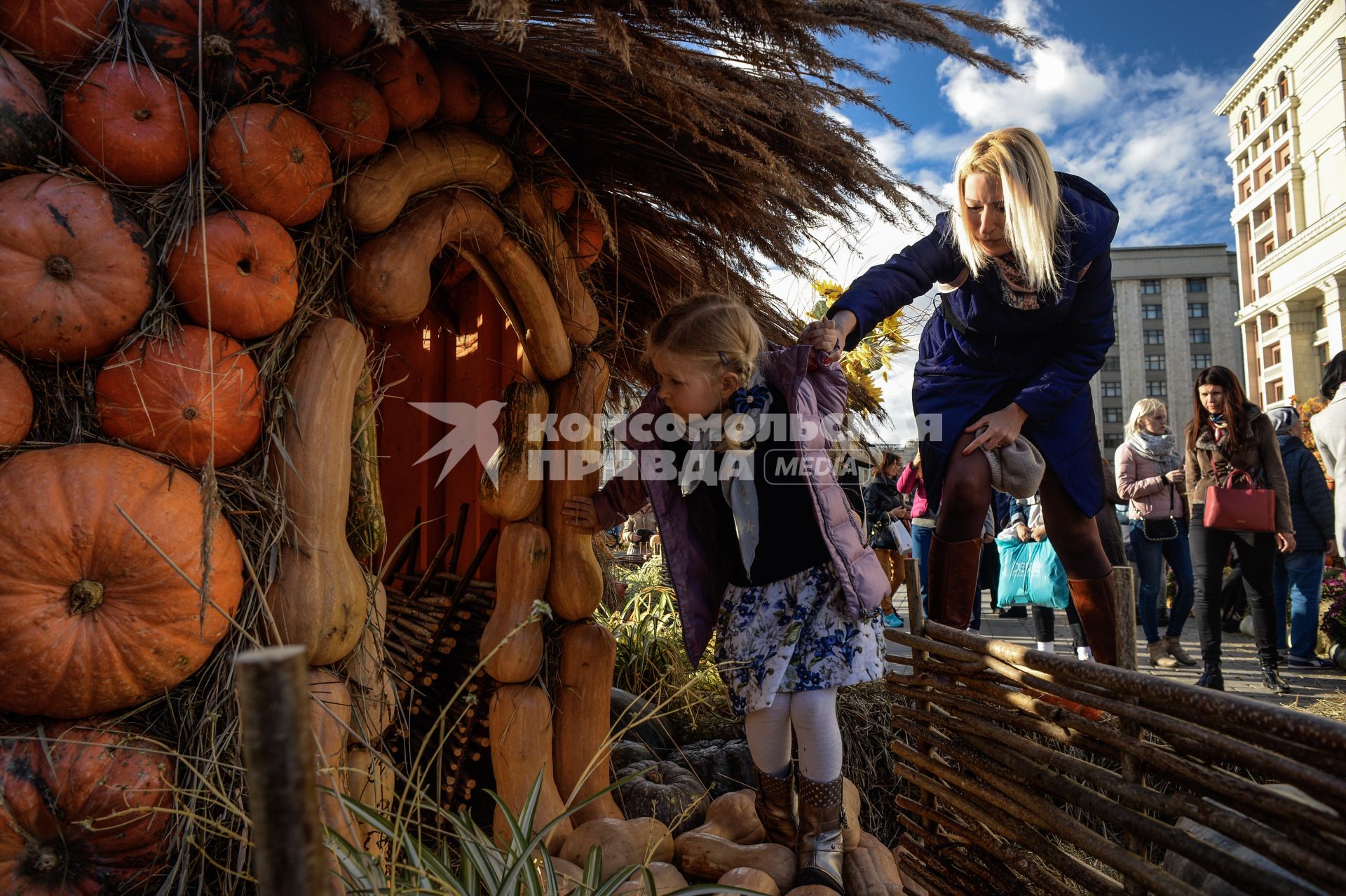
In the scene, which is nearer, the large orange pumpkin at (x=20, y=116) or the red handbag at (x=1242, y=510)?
the large orange pumpkin at (x=20, y=116)

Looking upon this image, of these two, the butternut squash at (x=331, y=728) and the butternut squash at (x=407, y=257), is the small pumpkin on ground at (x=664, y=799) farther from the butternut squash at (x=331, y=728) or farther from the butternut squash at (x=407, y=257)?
the butternut squash at (x=407, y=257)

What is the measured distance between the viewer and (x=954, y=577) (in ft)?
7.79

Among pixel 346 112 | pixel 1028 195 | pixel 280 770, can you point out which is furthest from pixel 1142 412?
pixel 280 770

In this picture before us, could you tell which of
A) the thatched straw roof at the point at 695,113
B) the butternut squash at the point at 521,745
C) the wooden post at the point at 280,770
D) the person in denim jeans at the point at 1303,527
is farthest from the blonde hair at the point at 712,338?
the person in denim jeans at the point at 1303,527

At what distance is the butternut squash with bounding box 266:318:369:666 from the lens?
5.27ft

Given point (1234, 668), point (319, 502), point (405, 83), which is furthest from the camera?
point (1234, 668)

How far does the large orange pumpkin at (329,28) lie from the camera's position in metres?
1.71

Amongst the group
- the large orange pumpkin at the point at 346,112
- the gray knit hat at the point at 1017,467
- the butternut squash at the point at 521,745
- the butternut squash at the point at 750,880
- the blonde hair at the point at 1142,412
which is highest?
the large orange pumpkin at the point at 346,112

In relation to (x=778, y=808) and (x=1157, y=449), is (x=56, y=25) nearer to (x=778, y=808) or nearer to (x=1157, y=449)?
(x=778, y=808)

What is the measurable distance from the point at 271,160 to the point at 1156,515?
537cm

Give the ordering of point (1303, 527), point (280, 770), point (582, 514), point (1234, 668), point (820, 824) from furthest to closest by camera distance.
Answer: point (1234, 668) < point (1303, 527) < point (582, 514) < point (820, 824) < point (280, 770)

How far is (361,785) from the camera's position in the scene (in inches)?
68.1

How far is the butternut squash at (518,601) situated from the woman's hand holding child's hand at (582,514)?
0.35 feet

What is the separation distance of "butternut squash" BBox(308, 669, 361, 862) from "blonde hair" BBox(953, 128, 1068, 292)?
1936 millimetres
